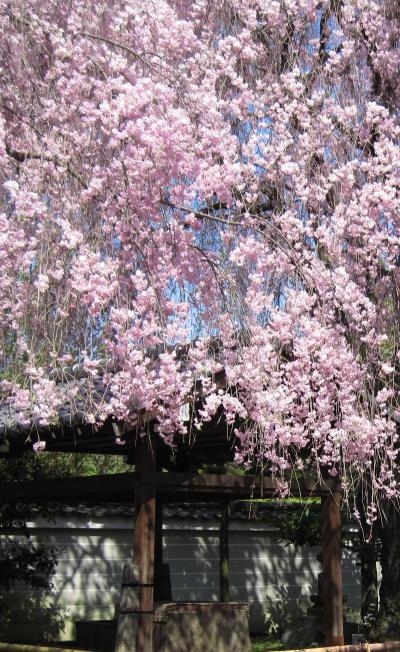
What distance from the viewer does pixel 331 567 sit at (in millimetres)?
10031

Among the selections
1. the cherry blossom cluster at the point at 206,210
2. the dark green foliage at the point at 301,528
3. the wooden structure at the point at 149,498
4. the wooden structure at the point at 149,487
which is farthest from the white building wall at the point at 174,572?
the cherry blossom cluster at the point at 206,210

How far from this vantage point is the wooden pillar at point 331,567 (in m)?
9.91

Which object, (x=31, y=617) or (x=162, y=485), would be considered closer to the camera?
(x=162, y=485)

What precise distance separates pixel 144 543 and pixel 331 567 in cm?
254

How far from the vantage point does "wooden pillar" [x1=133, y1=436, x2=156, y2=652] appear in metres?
8.41

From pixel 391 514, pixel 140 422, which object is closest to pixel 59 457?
pixel 391 514

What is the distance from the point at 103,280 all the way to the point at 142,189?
2.19ft

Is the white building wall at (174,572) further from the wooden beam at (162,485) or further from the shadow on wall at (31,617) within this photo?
the wooden beam at (162,485)

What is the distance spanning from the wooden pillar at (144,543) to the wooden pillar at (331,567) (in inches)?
90.7

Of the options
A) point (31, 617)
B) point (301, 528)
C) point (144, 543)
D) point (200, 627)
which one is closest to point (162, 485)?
point (144, 543)

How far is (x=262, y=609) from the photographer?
Result: 16906mm

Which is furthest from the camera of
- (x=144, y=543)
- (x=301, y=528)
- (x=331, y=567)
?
(x=301, y=528)

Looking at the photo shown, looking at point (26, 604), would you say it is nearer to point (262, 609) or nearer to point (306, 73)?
point (262, 609)

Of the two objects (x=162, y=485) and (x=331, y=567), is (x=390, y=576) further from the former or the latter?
(x=162, y=485)
